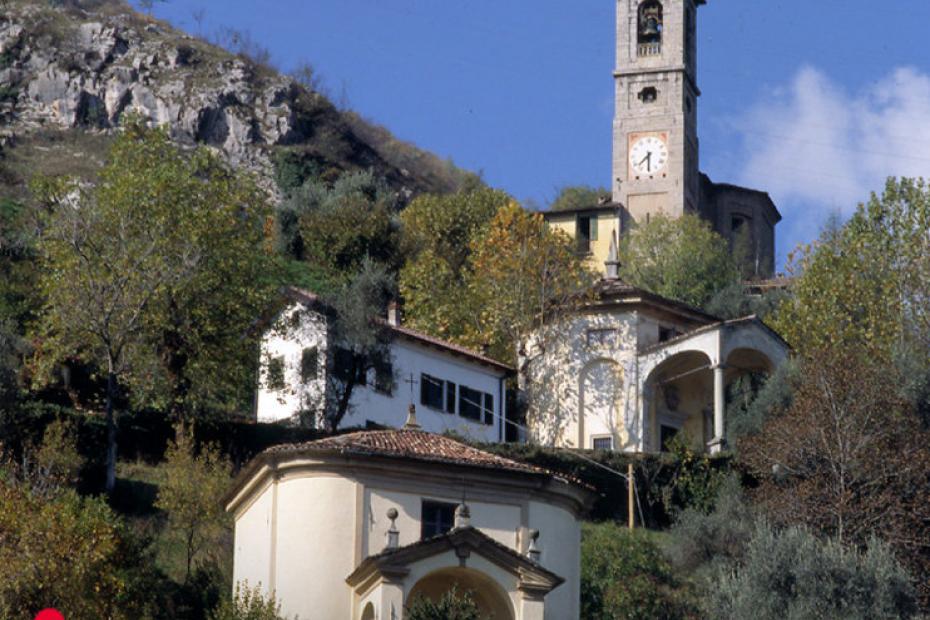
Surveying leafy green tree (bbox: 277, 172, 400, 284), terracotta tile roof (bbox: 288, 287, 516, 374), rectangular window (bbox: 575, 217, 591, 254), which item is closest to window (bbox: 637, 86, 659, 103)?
rectangular window (bbox: 575, 217, 591, 254)

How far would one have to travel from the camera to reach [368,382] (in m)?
64.6

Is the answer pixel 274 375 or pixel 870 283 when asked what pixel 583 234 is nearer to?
pixel 870 283

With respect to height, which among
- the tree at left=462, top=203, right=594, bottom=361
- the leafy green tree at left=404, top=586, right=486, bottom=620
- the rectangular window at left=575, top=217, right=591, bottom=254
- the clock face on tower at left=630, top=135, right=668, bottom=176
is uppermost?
the clock face on tower at left=630, top=135, right=668, bottom=176

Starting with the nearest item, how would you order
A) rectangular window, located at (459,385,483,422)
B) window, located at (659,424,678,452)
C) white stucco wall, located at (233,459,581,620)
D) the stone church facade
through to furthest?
white stucco wall, located at (233,459,581,620) → rectangular window, located at (459,385,483,422) → window, located at (659,424,678,452) → the stone church facade

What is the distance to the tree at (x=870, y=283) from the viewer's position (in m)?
67.4

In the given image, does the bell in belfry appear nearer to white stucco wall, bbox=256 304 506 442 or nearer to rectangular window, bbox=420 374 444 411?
white stucco wall, bbox=256 304 506 442

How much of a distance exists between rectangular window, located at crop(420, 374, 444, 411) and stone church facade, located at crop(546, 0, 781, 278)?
29.9 meters

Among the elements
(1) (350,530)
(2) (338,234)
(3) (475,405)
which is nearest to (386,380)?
(3) (475,405)

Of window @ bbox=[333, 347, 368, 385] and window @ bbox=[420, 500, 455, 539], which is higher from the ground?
window @ bbox=[333, 347, 368, 385]

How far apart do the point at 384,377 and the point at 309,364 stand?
2.76m

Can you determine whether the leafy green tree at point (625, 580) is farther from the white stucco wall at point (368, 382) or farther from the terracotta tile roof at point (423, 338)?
the terracotta tile roof at point (423, 338)

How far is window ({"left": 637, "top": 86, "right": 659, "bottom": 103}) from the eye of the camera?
101 metres

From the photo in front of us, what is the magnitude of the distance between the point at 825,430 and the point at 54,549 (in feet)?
77.7

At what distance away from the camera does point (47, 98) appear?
114 m
